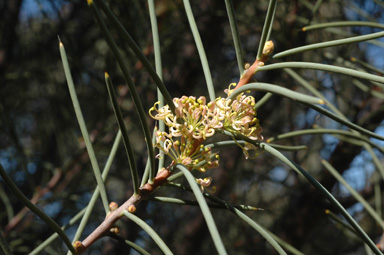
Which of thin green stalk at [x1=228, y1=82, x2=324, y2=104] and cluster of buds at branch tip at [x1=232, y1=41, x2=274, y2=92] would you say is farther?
cluster of buds at branch tip at [x1=232, y1=41, x2=274, y2=92]

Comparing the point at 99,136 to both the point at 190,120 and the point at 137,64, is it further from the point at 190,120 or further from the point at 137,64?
the point at 190,120

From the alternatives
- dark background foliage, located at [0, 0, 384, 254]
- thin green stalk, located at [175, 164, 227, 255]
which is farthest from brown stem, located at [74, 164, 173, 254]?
dark background foliage, located at [0, 0, 384, 254]

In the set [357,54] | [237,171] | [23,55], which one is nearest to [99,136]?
[23,55]

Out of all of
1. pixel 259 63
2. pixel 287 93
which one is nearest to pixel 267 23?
pixel 259 63

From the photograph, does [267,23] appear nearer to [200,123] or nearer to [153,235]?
[200,123]

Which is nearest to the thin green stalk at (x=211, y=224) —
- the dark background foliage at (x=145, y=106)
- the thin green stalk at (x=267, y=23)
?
the thin green stalk at (x=267, y=23)

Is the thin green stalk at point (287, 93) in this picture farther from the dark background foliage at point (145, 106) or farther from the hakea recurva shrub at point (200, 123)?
the dark background foliage at point (145, 106)

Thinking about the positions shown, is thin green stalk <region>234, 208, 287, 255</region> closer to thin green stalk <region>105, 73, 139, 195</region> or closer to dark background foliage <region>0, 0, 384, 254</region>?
thin green stalk <region>105, 73, 139, 195</region>
